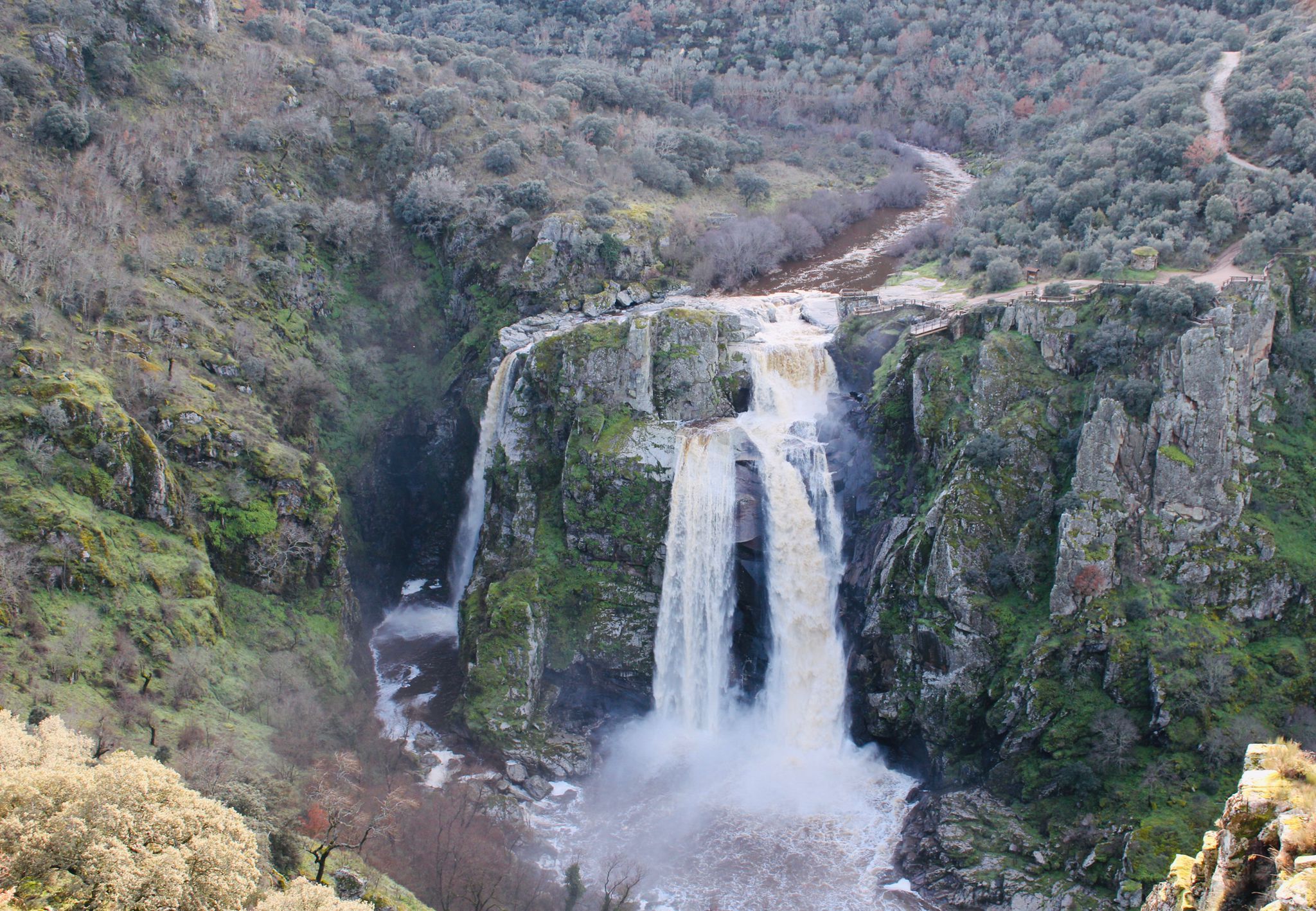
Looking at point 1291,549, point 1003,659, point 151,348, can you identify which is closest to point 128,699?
point 151,348

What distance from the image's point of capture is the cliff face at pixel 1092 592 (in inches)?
1310

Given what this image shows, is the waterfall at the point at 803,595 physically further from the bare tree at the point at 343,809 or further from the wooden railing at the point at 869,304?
the bare tree at the point at 343,809

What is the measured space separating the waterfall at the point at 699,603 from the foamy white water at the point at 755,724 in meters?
0.07

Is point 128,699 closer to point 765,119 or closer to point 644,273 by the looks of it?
point 644,273

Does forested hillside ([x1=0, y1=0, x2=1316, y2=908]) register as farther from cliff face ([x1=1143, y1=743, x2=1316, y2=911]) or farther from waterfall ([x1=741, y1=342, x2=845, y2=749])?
cliff face ([x1=1143, y1=743, x2=1316, y2=911])

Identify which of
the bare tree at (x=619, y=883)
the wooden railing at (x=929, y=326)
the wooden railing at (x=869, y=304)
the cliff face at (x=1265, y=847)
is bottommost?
the bare tree at (x=619, y=883)

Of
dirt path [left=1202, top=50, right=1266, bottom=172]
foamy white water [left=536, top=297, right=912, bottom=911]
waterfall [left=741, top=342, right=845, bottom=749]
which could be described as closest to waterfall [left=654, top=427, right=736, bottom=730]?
foamy white water [left=536, top=297, right=912, bottom=911]

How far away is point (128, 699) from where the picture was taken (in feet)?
108

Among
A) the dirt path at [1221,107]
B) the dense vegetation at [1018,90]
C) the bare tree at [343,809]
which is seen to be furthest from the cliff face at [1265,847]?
the dirt path at [1221,107]

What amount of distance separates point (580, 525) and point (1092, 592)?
917 inches

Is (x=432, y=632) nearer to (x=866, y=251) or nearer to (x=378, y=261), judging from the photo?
(x=378, y=261)

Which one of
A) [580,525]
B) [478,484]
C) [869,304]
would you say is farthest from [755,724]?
[869,304]

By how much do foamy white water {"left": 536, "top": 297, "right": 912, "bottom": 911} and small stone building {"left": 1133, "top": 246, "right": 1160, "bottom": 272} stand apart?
15.1 metres

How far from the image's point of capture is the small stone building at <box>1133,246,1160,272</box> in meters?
43.6
